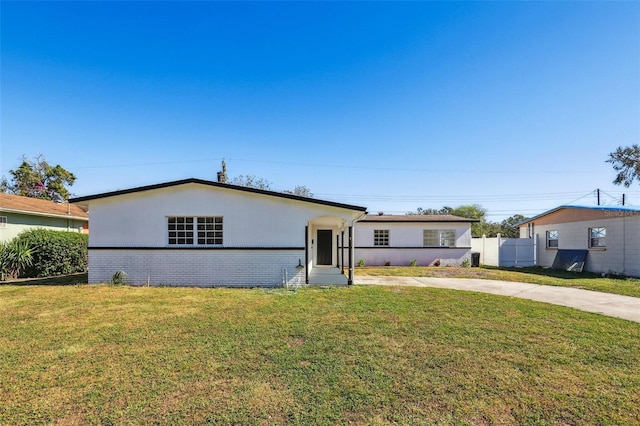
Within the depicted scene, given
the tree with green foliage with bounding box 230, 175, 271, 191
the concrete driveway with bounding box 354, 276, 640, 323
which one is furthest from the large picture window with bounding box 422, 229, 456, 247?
the tree with green foliage with bounding box 230, 175, 271, 191

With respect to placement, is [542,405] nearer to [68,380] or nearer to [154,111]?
[68,380]

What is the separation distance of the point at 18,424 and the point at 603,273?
20.8m

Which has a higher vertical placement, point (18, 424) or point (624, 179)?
point (624, 179)

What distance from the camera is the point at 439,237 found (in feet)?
65.5

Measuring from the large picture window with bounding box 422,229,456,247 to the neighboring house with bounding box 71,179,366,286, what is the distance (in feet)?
34.7

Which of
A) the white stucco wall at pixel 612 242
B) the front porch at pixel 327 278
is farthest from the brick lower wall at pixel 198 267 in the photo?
the white stucco wall at pixel 612 242

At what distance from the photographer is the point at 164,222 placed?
37.0ft

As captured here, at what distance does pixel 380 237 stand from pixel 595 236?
11.4 m

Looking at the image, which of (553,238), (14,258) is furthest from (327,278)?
(553,238)

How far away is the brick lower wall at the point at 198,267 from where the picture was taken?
1115 cm

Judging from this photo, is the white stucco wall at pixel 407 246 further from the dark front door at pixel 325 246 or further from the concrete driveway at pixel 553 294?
the concrete driveway at pixel 553 294

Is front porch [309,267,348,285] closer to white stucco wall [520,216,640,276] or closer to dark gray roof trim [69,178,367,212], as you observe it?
dark gray roof trim [69,178,367,212]

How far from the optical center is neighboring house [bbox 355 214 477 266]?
19750 mm

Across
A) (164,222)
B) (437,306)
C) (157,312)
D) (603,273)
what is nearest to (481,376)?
(437,306)
